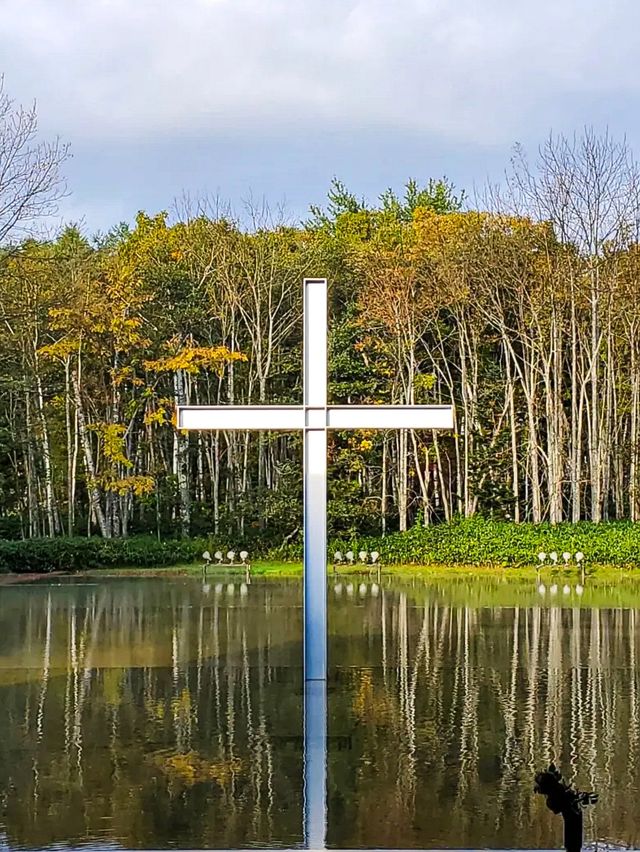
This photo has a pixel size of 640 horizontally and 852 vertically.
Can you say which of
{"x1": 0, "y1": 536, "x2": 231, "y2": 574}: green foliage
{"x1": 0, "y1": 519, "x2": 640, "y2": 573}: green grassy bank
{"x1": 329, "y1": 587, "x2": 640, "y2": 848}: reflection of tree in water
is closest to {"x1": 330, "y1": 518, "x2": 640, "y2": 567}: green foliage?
{"x1": 0, "y1": 519, "x2": 640, "y2": 573}: green grassy bank

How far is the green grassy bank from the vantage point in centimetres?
1611

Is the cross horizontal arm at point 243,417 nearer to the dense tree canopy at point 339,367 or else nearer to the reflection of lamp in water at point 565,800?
the reflection of lamp in water at point 565,800

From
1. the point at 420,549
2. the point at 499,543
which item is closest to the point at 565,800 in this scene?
the point at 499,543

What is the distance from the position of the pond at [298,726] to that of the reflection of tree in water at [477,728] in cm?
2

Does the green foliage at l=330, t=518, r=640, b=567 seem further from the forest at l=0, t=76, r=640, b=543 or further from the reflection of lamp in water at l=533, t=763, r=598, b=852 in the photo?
the reflection of lamp in water at l=533, t=763, r=598, b=852

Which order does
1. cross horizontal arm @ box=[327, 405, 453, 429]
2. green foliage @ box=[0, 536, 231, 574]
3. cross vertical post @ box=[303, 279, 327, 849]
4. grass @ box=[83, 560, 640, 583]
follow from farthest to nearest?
1. green foliage @ box=[0, 536, 231, 574]
2. grass @ box=[83, 560, 640, 583]
3. cross horizontal arm @ box=[327, 405, 453, 429]
4. cross vertical post @ box=[303, 279, 327, 849]

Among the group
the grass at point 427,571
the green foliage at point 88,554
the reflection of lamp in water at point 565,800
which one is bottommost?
the grass at point 427,571

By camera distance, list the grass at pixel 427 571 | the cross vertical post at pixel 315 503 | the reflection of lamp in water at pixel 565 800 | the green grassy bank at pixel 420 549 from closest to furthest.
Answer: the reflection of lamp in water at pixel 565 800, the cross vertical post at pixel 315 503, the grass at pixel 427 571, the green grassy bank at pixel 420 549

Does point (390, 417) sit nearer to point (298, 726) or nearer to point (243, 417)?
point (243, 417)

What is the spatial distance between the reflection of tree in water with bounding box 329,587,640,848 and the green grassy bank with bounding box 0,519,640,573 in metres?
5.66

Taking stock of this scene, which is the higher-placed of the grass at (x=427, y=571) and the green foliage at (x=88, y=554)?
the green foliage at (x=88, y=554)

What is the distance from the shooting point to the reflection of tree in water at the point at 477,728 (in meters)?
4.26

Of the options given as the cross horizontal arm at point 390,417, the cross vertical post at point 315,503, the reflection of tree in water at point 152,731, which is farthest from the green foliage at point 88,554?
the cross horizontal arm at point 390,417

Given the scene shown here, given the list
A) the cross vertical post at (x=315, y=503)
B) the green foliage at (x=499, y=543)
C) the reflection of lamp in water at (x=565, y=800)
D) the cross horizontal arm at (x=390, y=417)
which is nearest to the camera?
the reflection of lamp in water at (x=565, y=800)
